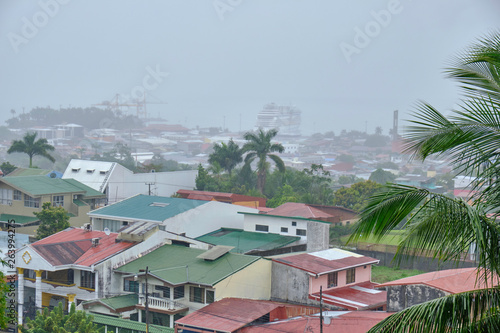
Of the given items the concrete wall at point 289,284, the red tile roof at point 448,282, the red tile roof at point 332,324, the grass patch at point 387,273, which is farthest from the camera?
the grass patch at point 387,273

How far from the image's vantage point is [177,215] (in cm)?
2308

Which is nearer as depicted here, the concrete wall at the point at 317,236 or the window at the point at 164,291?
the window at the point at 164,291

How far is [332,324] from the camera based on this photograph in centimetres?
1394

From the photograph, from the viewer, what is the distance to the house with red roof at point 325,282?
17344 mm

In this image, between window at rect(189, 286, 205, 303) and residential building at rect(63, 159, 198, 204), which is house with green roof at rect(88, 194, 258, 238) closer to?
window at rect(189, 286, 205, 303)

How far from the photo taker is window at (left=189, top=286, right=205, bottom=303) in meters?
16.9

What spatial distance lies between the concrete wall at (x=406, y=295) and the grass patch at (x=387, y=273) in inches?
358

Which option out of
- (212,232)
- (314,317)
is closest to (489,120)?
(314,317)

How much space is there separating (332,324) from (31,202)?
63.8ft

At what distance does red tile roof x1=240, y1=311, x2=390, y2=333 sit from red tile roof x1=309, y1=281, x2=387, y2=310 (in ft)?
6.01

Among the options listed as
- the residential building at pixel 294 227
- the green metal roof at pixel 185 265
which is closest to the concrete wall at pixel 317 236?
the residential building at pixel 294 227

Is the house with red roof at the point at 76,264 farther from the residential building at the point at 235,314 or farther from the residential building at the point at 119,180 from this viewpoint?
the residential building at the point at 119,180

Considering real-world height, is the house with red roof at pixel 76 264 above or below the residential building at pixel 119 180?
below

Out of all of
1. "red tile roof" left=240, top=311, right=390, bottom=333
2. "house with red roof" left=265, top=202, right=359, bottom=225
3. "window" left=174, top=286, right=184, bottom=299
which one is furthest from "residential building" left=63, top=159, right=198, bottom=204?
"red tile roof" left=240, top=311, right=390, bottom=333
